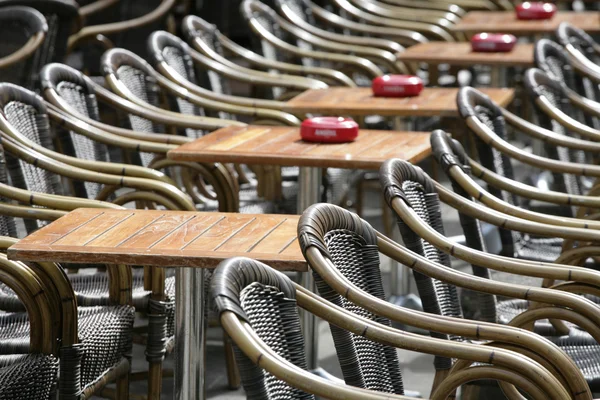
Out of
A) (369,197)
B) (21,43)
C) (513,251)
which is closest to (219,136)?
(513,251)

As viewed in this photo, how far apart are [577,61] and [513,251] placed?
83.3 inches

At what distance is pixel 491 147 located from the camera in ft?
12.2

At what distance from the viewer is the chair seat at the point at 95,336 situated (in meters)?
2.81

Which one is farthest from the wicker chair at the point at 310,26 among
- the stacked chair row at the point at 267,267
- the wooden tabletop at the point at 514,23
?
the stacked chair row at the point at 267,267

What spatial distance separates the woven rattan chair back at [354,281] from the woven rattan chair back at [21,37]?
2.77 meters

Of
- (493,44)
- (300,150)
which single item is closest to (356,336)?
(300,150)

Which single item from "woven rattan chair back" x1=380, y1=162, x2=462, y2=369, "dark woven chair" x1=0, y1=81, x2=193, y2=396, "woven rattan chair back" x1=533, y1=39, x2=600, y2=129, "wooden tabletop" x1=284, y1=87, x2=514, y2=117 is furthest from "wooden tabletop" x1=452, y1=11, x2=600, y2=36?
"woven rattan chair back" x1=380, y1=162, x2=462, y2=369

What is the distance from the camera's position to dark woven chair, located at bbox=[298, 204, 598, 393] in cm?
218

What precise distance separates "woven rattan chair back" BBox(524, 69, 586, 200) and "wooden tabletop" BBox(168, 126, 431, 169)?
0.48 meters

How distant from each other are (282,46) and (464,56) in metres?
0.91

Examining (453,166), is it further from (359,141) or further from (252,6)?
(252,6)

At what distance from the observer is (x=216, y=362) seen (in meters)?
4.12

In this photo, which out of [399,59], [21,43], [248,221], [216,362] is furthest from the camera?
[399,59]

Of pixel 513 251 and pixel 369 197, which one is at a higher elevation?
pixel 513 251
